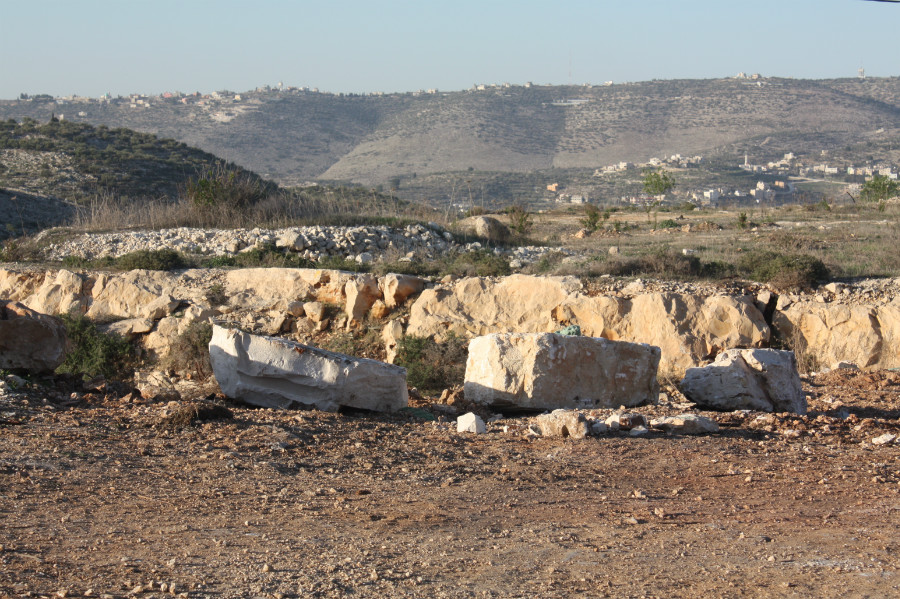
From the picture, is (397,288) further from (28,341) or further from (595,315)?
(28,341)

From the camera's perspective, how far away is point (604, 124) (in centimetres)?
7562

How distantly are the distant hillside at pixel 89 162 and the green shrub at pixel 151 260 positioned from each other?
1558cm

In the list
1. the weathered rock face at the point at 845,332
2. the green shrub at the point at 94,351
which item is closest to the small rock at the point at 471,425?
the weathered rock face at the point at 845,332

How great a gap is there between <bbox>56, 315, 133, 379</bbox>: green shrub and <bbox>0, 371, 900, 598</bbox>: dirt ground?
535 centimetres

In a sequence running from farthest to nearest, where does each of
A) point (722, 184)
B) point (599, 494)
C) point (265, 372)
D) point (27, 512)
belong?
point (722, 184) < point (265, 372) < point (599, 494) < point (27, 512)

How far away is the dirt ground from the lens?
341 centimetres

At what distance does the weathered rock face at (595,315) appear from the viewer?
37.1 feet

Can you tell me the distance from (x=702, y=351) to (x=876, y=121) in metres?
67.1

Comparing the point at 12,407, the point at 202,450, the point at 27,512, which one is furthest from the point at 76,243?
the point at 27,512

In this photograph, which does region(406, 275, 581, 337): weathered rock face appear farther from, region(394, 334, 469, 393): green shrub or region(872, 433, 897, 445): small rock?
region(872, 433, 897, 445): small rock

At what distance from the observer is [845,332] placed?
11.4 metres

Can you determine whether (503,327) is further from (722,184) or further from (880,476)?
(722,184)

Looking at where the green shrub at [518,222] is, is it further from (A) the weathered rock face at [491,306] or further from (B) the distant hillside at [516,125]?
(B) the distant hillside at [516,125]

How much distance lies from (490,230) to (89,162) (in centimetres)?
2344
